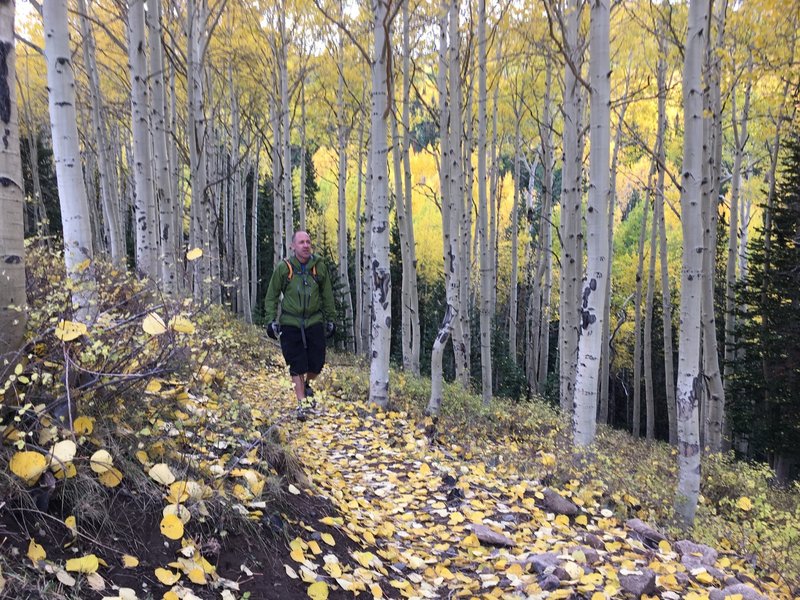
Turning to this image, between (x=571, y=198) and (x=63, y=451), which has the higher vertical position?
(x=571, y=198)

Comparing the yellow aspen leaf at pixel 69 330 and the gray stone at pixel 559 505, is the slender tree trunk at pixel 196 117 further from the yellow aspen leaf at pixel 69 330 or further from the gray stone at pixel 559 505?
the yellow aspen leaf at pixel 69 330

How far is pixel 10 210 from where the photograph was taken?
7.25ft

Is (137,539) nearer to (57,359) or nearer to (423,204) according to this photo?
(57,359)

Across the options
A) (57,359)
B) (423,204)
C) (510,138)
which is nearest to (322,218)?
(423,204)

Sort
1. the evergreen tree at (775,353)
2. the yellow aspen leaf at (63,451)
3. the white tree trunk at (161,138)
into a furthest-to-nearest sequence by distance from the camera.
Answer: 1. the evergreen tree at (775,353)
2. the white tree trunk at (161,138)
3. the yellow aspen leaf at (63,451)

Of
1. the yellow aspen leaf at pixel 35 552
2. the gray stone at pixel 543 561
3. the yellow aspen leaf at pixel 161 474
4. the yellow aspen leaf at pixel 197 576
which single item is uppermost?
the yellow aspen leaf at pixel 161 474

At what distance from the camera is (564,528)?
147 inches

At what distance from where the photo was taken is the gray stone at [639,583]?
281 centimetres

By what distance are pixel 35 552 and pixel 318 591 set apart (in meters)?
1.07

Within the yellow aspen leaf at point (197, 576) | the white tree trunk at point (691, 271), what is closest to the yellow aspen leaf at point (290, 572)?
the yellow aspen leaf at point (197, 576)

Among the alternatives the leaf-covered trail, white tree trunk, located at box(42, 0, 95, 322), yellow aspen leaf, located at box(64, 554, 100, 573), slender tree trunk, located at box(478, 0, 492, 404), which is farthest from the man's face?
slender tree trunk, located at box(478, 0, 492, 404)

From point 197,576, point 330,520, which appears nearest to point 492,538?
point 330,520

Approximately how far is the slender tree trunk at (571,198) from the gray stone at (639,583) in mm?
5265

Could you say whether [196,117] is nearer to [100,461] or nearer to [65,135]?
[65,135]
